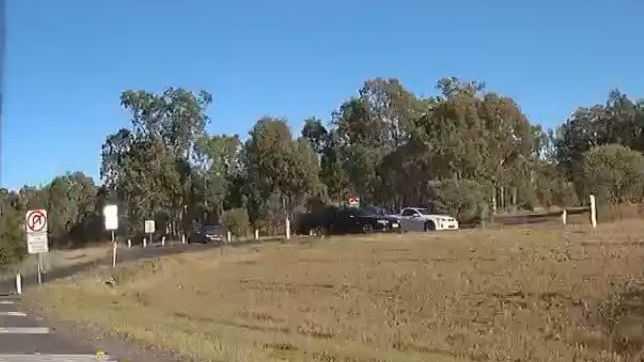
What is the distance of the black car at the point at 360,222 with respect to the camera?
2328 inches

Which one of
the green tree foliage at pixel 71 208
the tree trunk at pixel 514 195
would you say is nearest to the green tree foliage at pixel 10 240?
the green tree foliage at pixel 71 208

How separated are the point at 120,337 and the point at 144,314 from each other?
10.6 metres

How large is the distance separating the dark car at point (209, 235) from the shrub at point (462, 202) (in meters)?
18.9

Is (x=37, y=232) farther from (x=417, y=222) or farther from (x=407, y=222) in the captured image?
(x=407, y=222)

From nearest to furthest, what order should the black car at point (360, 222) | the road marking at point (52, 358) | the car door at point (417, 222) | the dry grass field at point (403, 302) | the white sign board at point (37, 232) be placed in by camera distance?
the road marking at point (52, 358), the dry grass field at point (403, 302), the white sign board at point (37, 232), the car door at point (417, 222), the black car at point (360, 222)

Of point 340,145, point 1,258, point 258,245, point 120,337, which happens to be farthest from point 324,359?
point 340,145

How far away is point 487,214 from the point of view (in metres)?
66.6

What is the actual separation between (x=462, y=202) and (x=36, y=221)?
126ft

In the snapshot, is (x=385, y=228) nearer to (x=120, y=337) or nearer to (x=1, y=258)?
(x=1, y=258)

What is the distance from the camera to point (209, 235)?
78.1 meters

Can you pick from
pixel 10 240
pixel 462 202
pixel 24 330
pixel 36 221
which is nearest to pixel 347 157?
pixel 462 202

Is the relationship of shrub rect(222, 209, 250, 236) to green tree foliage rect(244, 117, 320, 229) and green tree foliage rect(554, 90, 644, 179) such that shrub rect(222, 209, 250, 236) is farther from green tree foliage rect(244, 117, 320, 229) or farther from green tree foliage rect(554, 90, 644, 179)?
green tree foliage rect(554, 90, 644, 179)

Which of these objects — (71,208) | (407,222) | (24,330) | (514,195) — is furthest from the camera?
(71,208)

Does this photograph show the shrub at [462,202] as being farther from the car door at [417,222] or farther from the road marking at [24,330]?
the road marking at [24,330]
